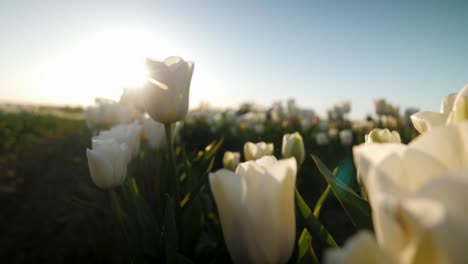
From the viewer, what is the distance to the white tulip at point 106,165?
54.9 inches

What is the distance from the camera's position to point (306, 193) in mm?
3967

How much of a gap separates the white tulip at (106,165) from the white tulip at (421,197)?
1.18 m

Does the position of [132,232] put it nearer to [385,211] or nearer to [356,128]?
[385,211]

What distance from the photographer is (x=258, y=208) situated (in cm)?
66

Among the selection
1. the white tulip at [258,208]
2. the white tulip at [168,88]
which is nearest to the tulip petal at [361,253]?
the white tulip at [258,208]

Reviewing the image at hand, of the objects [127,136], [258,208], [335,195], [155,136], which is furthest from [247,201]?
[155,136]

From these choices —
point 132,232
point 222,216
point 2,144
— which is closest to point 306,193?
point 132,232

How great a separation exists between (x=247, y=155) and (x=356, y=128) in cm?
430

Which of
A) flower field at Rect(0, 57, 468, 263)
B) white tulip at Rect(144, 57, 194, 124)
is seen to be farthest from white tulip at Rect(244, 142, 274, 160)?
white tulip at Rect(144, 57, 194, 124)

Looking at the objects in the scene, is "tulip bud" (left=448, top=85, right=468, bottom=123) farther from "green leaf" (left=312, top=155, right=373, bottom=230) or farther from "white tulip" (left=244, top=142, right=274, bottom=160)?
"white tulip" (left=244, top=142, right=274, bottom=160)

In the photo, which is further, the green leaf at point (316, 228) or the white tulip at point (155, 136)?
the white tulip at point (155, 136)

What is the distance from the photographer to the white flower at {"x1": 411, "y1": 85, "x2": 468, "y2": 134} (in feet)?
1.94

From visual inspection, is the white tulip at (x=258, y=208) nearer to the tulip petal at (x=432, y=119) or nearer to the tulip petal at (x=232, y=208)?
the tulip petal at (x=232, y=208)

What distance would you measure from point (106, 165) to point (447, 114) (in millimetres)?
1185
